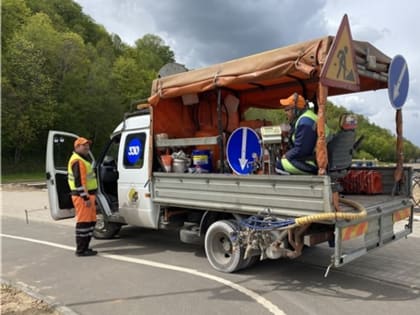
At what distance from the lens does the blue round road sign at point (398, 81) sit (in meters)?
5.54

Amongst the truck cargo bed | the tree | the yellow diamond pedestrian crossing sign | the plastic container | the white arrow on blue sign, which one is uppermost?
the tree

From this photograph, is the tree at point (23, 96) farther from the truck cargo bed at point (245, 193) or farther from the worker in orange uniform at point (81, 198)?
the truck cargo bed at point (245, 193)

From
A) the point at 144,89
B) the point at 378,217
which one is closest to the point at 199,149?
the point at 378,217

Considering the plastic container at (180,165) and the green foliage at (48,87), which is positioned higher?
the green foliage at (48,87)

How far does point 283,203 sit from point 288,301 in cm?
109

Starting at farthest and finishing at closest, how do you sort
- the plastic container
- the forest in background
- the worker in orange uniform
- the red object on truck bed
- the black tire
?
the forest in background, the black tire, the worker in orange uniform, the plastic container, the red object on truck bed

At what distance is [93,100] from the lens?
41875 mm

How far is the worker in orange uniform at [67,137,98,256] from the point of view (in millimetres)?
6691

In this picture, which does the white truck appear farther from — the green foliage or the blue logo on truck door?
the green foliage

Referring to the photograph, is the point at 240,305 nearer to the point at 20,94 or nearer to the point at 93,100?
the point at 20,94

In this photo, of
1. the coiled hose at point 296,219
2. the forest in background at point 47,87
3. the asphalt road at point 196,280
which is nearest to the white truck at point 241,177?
the coiled hose at point 296,219

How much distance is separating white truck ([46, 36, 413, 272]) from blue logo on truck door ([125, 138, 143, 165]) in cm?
2

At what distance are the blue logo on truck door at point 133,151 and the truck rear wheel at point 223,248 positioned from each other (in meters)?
1.98

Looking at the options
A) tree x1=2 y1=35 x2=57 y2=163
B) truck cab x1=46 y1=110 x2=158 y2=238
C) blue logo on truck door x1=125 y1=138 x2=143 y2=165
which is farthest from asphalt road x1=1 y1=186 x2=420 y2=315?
tree x1=2 y1=35 x2=57 y2=163
